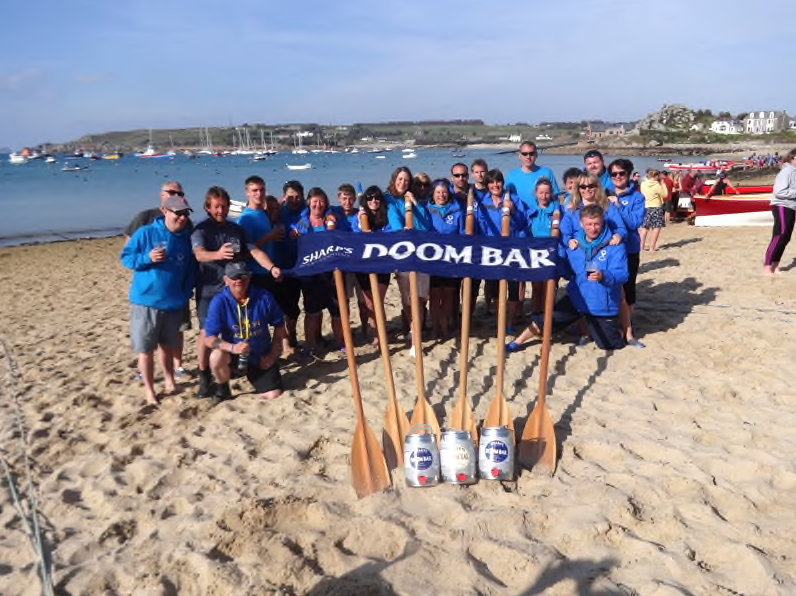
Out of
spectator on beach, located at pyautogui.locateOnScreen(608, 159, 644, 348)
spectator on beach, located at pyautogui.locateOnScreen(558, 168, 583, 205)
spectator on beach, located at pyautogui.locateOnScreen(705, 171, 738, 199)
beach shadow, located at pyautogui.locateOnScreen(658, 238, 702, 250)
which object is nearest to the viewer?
spectator on beach, located at pyautogui.locateOnScreen(608, 159, 644, 348)

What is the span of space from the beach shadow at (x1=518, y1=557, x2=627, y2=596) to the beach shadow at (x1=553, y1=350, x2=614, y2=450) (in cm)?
109

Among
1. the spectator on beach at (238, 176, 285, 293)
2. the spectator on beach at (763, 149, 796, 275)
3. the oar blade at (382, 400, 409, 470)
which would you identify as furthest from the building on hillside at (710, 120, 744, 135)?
the oar blade at (382, 400, 409, 470)

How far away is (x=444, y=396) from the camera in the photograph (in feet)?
17.1

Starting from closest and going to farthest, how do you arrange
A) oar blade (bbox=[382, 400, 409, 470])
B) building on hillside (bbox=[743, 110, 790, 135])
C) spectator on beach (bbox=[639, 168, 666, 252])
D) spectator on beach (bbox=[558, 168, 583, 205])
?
oar blade (bbox=[382, 400, 409, 470]) → spectator on beach (bbox=[558, 168, 583, 205]) → spectator on beach (bbox=[639, 168, 666, 252]) → building on hillside (bbox=[743, 110, 790, 135])

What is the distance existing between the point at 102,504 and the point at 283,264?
286 centimetres

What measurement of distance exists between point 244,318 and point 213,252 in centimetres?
61

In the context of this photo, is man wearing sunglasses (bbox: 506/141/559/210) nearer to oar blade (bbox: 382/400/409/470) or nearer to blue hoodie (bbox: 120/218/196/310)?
oar blade (bbox: 382/400/409/470)

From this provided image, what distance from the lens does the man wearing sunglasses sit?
6.71 m

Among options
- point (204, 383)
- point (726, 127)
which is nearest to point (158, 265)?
point (204, 383)

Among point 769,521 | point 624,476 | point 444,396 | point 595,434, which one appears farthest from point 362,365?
point 769,521

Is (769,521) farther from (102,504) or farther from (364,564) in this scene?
(102,504)

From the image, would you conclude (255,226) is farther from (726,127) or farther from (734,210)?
(726,127)

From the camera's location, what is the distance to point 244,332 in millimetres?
5066

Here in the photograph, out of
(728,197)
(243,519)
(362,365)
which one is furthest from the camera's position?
(728,197)
